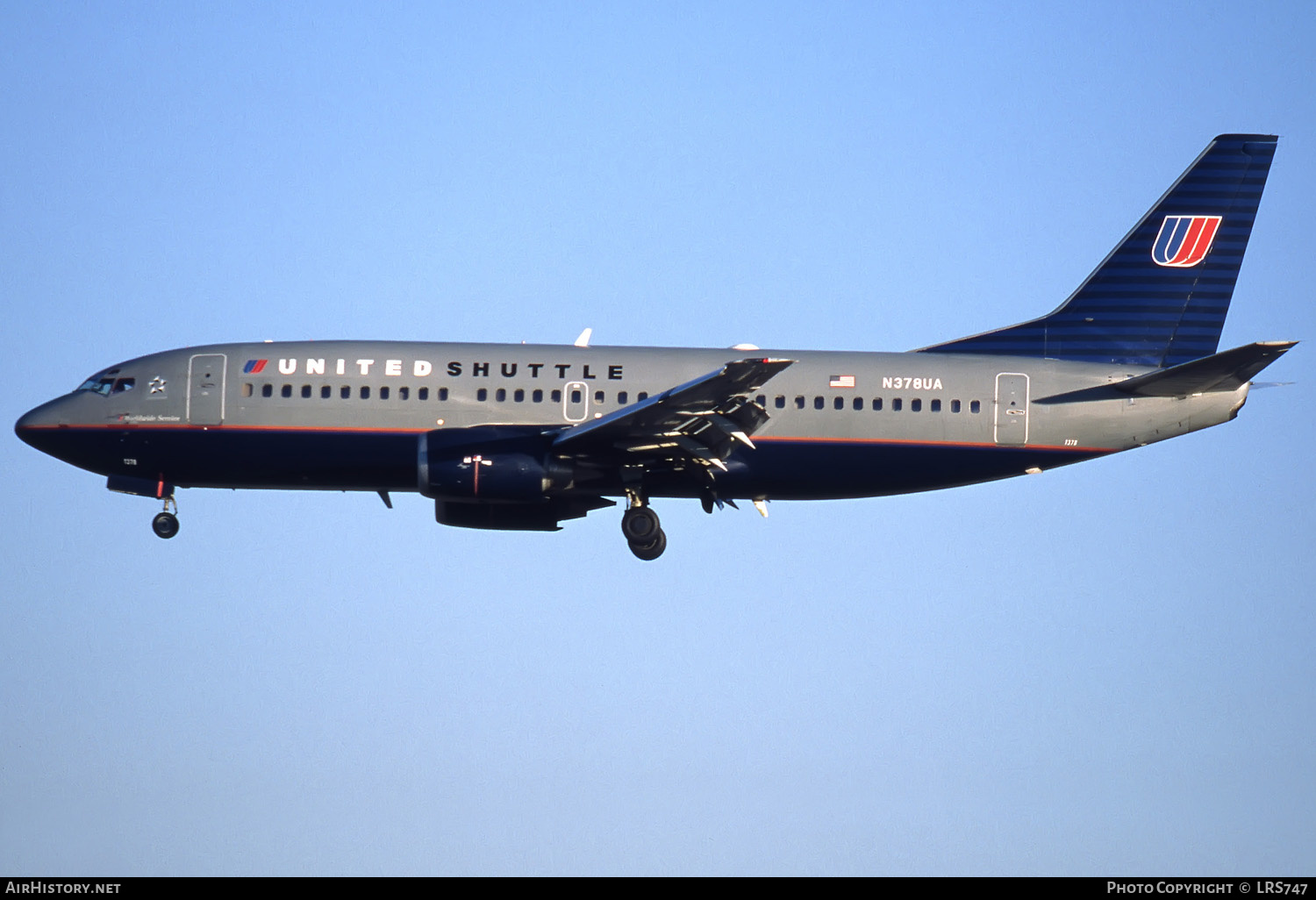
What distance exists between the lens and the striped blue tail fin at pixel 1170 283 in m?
41.4

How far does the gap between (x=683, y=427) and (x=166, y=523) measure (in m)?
12.4

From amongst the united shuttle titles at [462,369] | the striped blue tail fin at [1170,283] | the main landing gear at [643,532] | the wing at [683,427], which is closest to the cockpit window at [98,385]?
the united shuttle titles at [462,369]

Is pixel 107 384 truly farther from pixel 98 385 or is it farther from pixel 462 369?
pixel 462 369

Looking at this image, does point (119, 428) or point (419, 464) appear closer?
point (419, 464)

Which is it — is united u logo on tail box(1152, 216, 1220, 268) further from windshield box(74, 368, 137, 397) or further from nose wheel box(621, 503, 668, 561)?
windshield box(74, 368, 137, 397)

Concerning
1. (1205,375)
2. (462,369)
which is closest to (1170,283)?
(1205,375)

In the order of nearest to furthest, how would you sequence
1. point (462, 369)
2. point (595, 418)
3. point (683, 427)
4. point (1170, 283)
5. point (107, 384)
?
1. point (683, 427)
2. point (595, 418)
3. point (462, 369)
4. point (107, 384)
5. point (1170, 283)

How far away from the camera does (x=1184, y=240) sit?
139 ft
